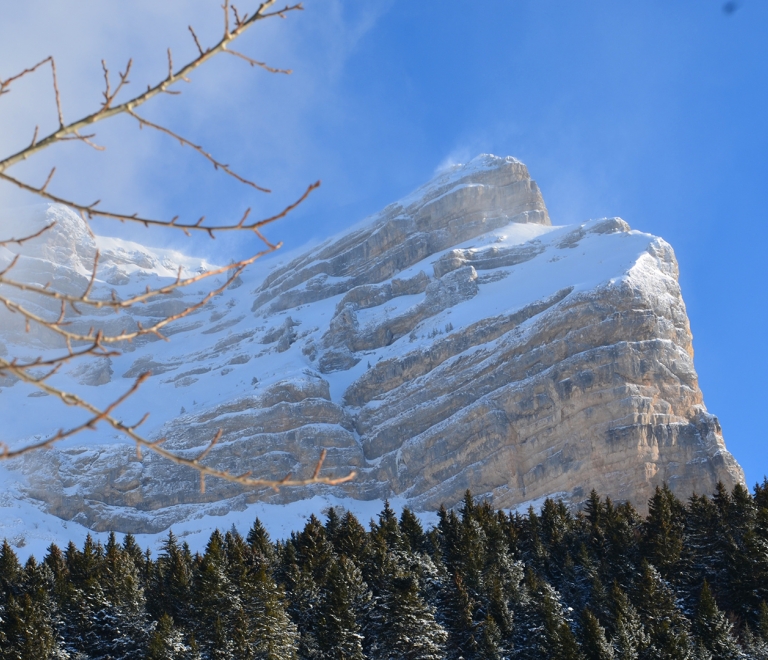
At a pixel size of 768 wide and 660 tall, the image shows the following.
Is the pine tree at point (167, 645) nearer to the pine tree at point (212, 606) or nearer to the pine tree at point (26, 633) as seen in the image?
the pine tree at point (212, 606)

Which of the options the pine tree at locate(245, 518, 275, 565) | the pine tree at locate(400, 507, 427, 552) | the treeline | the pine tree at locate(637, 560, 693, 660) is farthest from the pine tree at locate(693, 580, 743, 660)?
the pine tree at locate(245, 518, 275, 565)

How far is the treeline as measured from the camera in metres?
28.2

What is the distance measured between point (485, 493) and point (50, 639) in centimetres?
6272

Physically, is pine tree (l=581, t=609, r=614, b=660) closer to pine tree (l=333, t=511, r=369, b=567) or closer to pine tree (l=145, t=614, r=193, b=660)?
pine tree (l=333, t=511, r=369, b=567)

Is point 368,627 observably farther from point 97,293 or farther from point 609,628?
point 97,293

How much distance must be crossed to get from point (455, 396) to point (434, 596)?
200ft

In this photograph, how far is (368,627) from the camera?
104ft

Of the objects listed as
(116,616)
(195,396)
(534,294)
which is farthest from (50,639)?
(195,396)

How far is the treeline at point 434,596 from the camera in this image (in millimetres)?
28234

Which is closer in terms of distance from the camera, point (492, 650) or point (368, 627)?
point (492, 650)

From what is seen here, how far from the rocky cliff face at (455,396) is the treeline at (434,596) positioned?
1766 inches

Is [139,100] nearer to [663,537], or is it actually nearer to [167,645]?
[167,645]

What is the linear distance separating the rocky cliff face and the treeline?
4486 centimetres

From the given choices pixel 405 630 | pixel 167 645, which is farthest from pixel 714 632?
pixel 167 645
